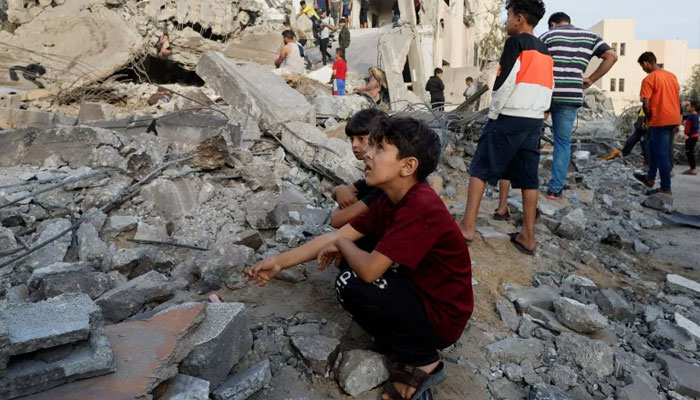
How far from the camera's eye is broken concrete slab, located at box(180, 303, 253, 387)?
63.1 inches

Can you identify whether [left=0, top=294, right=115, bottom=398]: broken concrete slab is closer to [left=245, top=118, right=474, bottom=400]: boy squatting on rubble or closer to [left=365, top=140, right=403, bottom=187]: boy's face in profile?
[left=245, top=118, right=474, bottom=400]: boy squatting on rubble

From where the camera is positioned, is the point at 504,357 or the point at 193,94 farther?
the point at 193,94

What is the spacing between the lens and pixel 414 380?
5.74ft

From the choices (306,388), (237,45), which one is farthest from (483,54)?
(306,388)

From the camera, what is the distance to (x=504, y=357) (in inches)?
85.0

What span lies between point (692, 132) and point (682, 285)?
697cm

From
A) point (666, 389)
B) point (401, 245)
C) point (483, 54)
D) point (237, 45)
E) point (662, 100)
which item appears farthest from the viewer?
point (483, 54)

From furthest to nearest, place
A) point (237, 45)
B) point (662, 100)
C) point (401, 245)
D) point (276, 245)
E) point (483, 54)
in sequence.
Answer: point (483, 54) < point (237, 45) < point (662, 100) < point (276, 245) < point (401, 245)

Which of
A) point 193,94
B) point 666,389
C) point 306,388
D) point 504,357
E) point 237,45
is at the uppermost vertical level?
point 237,45

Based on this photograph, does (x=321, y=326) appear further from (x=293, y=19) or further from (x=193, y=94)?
(x=293, y=19)

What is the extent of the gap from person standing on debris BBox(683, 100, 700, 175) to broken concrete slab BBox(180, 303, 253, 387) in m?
9.02

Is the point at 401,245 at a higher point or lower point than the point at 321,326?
higher

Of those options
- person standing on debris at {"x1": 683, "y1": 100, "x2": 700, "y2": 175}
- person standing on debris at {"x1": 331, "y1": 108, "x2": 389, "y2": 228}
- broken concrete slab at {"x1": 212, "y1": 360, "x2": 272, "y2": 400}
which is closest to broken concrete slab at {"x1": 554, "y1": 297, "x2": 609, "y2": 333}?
person standing on debris at {"x1": 331, "y1": 108, "x2": 389, "y2": 228}

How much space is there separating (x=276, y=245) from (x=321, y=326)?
1061 mm
